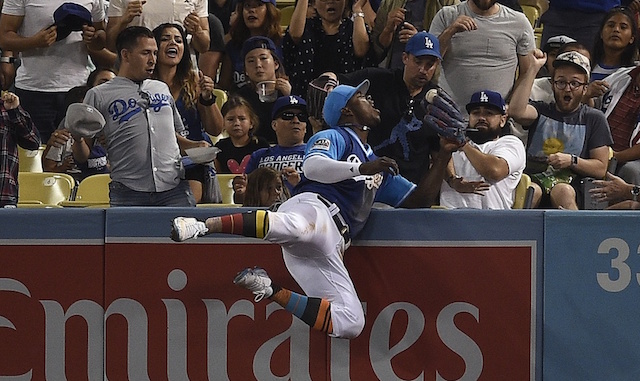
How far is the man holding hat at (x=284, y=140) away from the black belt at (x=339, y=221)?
1578 millimetres

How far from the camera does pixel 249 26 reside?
990 centimetres

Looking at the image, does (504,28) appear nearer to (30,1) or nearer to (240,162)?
(240,162)

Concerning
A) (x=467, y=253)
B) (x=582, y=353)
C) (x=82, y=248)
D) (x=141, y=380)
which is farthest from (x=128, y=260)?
(x=582, y=353)

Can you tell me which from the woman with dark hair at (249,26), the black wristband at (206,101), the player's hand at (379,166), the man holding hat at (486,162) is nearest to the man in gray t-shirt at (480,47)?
the man holding hat at (486,162)

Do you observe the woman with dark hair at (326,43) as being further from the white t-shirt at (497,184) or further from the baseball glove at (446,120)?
the baseball glove at (446,120)

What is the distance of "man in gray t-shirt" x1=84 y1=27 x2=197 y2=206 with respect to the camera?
759 cm

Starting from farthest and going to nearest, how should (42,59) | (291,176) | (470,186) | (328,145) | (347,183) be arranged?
(42,59), (291,176), (470,186), (347,183), (328,145)

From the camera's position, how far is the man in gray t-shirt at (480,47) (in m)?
8.92

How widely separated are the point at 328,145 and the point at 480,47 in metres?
3.08

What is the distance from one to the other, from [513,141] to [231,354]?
2.55 m

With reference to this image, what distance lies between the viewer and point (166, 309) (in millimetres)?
6508

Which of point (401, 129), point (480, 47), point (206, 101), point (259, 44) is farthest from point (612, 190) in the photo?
point (259, 44)

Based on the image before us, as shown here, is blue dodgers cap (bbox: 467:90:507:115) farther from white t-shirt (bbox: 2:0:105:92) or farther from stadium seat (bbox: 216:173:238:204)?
white t-shirt (bbox: 2:0:105:92)

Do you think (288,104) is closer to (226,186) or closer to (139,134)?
(226,186)
